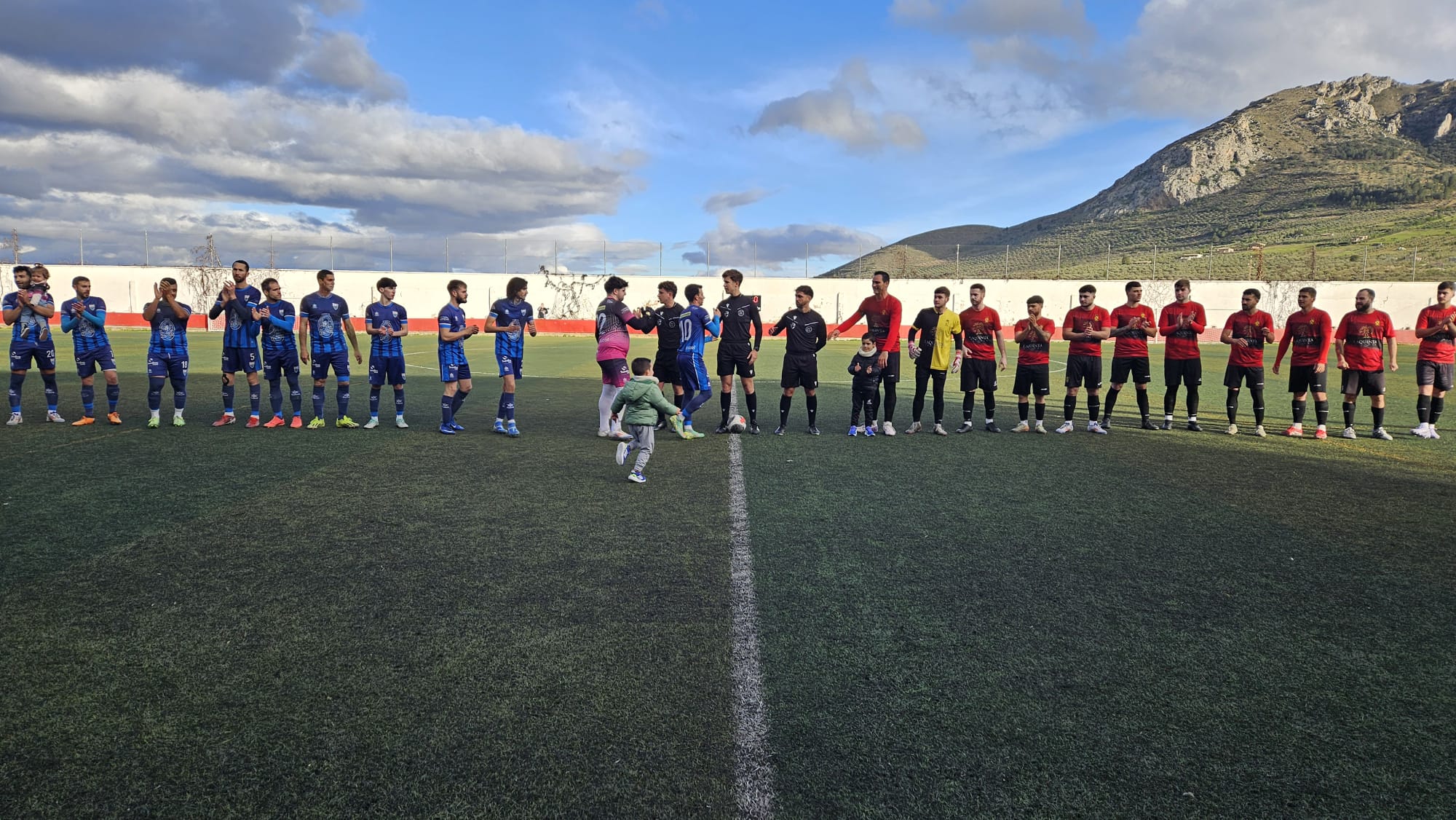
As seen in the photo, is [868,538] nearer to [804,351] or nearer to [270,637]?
[270,637]

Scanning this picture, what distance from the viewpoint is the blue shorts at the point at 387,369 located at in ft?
32.9

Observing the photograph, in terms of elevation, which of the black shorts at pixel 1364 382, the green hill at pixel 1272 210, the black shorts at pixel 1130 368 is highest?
the green hill at pixel 1272 210

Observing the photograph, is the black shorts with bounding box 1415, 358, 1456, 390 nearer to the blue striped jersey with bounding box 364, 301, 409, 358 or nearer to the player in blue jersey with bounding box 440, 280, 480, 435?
the player in blue jersey with bounding box 440, 280, 480, 435

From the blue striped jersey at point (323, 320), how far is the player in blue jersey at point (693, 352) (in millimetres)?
4128

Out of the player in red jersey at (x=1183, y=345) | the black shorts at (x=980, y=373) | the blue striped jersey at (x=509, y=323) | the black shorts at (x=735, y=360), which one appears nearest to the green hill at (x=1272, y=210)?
the player in red jersey at (x=1183, y=345)

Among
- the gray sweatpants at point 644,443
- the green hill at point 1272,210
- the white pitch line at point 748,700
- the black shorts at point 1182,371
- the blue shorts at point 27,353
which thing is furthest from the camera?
the green hill at point 1272,210

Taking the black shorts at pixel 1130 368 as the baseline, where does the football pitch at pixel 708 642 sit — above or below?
below

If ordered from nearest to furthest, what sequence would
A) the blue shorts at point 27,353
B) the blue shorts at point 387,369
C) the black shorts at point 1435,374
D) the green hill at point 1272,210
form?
the blue shorts at point 27,353 < the blue shorts at point 387,369 < the black shorts at point 1435,374 < the green hill at point 1272,210

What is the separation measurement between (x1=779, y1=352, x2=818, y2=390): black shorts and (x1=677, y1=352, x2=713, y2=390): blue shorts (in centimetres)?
103

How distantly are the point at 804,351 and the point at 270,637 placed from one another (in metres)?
7.44

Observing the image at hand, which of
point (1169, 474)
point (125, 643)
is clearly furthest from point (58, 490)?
point (1169, 474)

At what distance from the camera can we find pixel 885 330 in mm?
10227

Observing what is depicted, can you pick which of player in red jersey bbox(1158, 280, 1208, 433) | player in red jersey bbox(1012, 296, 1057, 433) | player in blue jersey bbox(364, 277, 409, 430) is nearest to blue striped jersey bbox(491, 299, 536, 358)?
player in blue jersey bbox(364, 277, 409, 430)

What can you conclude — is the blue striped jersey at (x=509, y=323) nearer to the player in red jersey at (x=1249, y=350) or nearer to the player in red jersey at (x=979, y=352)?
the player in red jersey at (x=979, y=352)
